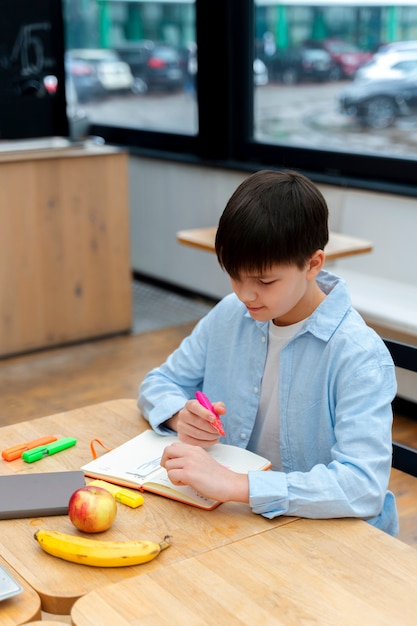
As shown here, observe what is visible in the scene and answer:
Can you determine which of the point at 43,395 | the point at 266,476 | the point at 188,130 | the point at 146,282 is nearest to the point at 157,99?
the point at 188,130

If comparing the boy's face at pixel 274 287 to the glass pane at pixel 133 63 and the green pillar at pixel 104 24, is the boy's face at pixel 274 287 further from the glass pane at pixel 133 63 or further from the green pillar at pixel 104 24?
the green pillar at pixel 104 24

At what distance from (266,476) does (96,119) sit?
5111 millimetres

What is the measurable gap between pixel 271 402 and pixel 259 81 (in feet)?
11.7

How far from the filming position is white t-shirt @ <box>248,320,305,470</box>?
158cm

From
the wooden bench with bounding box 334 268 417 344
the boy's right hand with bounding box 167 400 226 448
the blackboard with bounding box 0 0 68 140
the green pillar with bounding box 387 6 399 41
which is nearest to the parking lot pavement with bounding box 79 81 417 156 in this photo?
the green pillar with bounding box 387 6 399 41

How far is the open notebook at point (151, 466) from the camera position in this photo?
135 centimetres

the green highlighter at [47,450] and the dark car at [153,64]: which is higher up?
the dark car at [153,64]

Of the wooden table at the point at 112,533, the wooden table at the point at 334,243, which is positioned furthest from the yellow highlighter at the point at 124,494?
the wooden table at the point at 334,243

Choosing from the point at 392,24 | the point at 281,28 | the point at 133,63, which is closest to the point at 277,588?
the point at 392,24

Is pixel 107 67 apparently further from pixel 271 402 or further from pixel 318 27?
pixel 271 402

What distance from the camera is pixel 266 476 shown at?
131 centimetres

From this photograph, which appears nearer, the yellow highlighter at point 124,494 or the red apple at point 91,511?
the red apple at point 91,511

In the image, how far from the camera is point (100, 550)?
117cm

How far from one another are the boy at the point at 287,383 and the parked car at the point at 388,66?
269 cm
